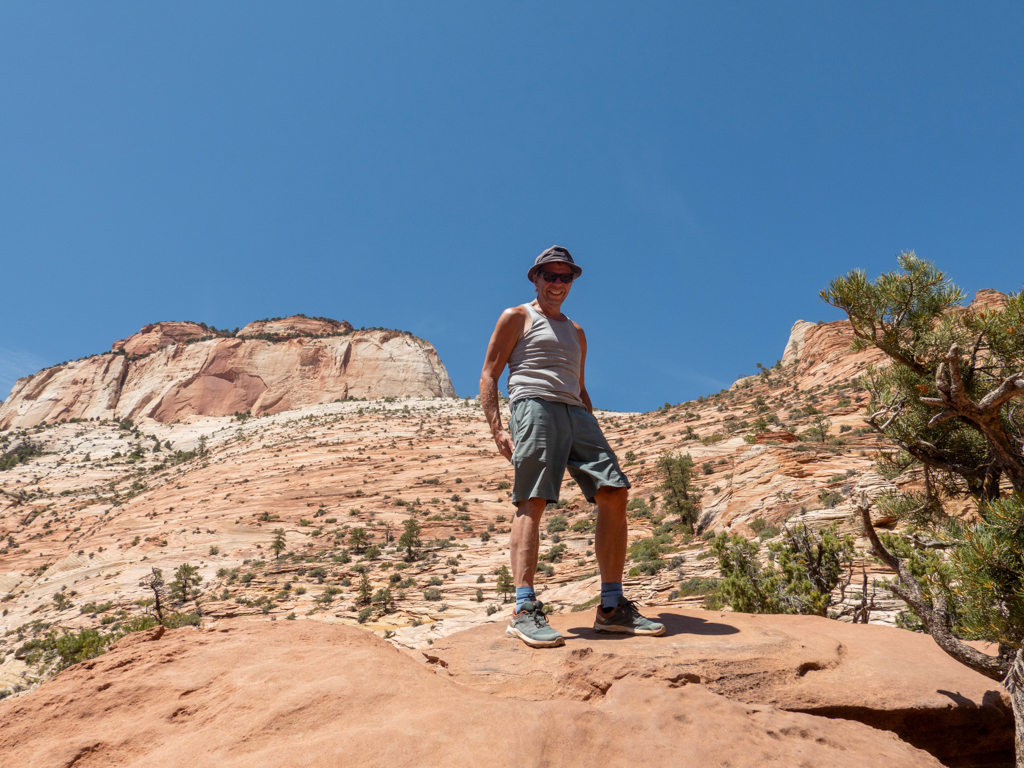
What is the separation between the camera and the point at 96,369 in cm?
7962

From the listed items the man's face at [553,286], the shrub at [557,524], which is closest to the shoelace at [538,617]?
the man's face at [553,286]

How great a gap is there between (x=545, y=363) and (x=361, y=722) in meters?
2.21

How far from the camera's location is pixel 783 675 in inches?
107

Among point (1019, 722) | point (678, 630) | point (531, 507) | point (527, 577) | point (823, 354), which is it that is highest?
point (823, 354)

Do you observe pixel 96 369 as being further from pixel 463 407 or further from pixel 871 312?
pixel 871 312

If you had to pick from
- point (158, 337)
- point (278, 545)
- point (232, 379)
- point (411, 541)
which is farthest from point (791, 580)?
point (158, 337)

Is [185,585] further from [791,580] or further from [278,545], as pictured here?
[791,580]

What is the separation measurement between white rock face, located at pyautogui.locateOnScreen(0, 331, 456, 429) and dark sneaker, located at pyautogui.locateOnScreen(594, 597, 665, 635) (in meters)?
70.1

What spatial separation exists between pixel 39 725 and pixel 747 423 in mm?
28458

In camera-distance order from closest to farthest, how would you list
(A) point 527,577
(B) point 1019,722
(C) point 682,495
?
(B) point 1019,722 → (A) point 527,577 → (C) point 682,495

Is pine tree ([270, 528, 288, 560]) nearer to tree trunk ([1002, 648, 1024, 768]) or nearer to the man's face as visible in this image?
the man's face

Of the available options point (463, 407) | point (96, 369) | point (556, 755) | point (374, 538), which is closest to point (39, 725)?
point (556, 755)

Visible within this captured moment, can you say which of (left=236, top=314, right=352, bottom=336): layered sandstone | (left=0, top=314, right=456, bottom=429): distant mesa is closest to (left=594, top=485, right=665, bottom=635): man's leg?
(left=0, top=314, right=456, bottom=429): distant mesa

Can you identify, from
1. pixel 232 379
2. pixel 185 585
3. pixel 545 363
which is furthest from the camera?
pixel 232 379
